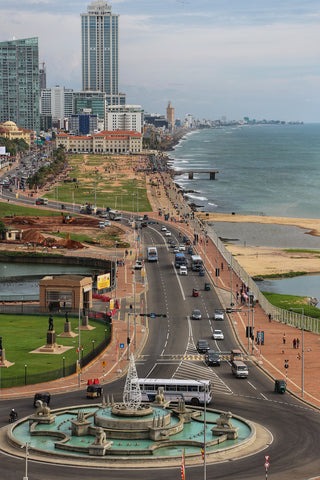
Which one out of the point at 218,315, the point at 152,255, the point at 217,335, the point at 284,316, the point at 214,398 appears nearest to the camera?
the point at 214,398

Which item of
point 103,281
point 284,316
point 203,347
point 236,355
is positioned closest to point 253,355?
point 236,355

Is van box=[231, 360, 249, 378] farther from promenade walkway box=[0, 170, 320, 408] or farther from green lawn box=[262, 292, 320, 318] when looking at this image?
green lawn box=[262, 292, 320, 318]

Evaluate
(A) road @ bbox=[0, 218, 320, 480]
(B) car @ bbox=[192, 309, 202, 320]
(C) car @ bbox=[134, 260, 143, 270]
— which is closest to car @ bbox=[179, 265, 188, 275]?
(A) road @ bbox=[0, 218, 320, 480]

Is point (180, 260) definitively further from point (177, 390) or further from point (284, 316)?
point (177, 390)

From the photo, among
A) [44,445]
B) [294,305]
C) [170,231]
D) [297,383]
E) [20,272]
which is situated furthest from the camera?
[170,231]

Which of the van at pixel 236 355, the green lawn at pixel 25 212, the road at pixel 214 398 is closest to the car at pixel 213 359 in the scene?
the road at pixel 214 398

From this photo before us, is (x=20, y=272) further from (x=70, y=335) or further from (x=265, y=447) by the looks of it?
(x=265, y=447)

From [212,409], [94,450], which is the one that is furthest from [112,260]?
[94,450]
